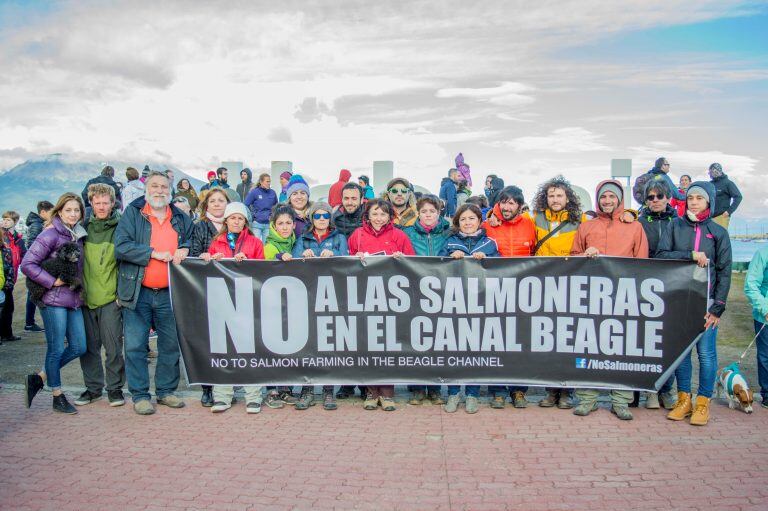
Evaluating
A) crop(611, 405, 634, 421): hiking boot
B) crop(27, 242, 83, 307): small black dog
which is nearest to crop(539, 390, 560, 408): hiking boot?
crop(611, 405, 634, 421): hiking boot

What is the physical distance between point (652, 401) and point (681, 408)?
1.17ft

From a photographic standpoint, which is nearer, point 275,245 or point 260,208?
point 275,245

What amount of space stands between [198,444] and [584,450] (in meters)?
3.19

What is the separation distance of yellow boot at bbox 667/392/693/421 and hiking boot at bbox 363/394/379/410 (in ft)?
9.08

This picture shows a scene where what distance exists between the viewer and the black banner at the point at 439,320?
5715 mm

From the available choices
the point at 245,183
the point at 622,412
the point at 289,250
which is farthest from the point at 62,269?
the point at 245,183

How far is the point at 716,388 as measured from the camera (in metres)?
6.39

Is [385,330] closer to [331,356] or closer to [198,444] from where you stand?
[331,356]

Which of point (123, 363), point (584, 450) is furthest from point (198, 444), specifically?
point (584, 450)

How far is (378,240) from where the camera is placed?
239 inches

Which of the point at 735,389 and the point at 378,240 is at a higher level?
the point at 378,240

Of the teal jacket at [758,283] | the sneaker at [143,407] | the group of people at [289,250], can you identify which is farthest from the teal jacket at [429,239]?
the sneaker at [143,407]

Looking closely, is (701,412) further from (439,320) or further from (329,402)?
(329,402)

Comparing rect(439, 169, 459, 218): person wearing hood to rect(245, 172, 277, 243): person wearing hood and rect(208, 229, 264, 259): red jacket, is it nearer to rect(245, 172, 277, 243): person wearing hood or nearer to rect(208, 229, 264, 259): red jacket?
rect(245, 172, 277, 243): person wearing hood
